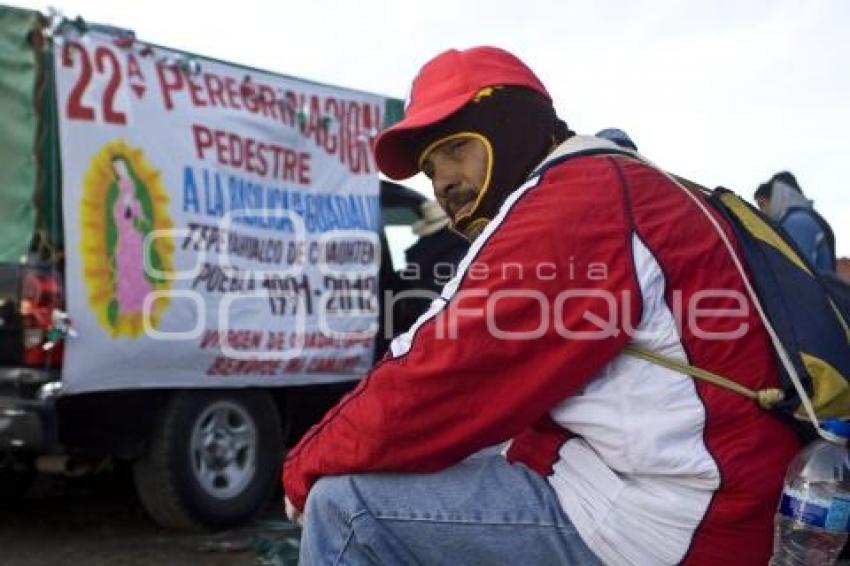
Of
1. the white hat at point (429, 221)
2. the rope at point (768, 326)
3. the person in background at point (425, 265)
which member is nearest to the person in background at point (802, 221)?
the person in background at point (425, 265)

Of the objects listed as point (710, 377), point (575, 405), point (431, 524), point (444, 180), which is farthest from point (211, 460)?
point (710, 377)

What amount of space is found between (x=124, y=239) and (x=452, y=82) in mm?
3214

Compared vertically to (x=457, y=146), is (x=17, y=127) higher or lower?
higher

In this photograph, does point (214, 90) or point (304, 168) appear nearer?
point (214, 90)

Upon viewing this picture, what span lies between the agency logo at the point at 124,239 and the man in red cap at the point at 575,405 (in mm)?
3193

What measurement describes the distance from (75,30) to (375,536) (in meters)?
3.72

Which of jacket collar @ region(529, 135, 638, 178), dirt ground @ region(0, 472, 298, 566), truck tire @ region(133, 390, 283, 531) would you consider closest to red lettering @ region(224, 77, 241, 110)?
truck tire @ region(133, 390, 283, 531)

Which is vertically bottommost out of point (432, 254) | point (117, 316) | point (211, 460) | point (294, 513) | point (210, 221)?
point (211, 460)

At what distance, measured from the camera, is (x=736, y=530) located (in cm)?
188

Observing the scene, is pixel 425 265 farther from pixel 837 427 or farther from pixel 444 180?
pixel 837 427

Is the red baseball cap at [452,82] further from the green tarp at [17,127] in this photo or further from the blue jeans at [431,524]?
the green tarp at [17,127]

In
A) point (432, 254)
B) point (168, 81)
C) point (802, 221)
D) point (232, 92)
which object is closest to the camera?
point (802, 221)

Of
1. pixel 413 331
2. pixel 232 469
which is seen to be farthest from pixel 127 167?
pixel 413 331

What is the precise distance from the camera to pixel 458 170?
7.32 ft
